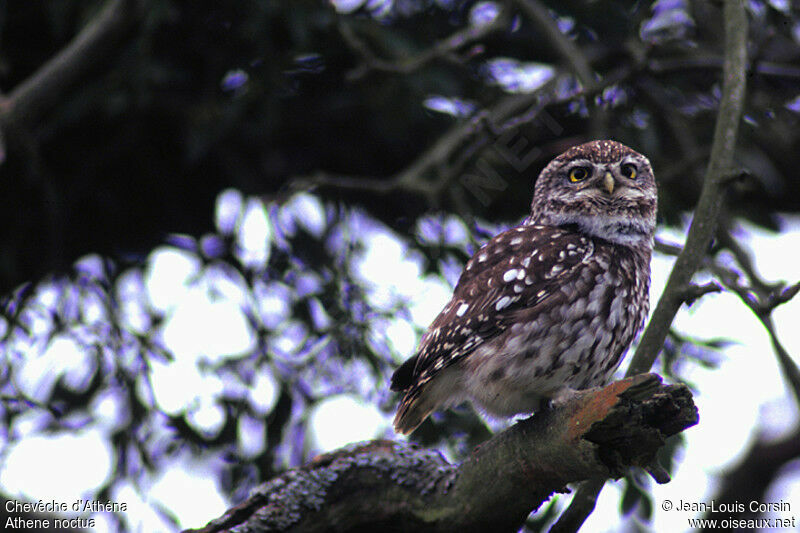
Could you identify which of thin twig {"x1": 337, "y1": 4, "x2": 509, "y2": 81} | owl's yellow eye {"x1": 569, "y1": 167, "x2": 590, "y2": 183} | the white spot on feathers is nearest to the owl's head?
owl's yellow eye {"x1": 569, "y1": 167, "x2": 590, "y2": 183}

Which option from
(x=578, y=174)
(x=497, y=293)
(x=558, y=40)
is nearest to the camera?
(x=497, y=293)

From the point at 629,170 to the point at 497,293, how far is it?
0.69 meters

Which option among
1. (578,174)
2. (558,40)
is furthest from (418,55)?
(578,174)

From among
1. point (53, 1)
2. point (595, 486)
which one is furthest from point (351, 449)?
point (53, 1)

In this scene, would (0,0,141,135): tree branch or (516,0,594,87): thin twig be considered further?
(0,0,141,135): tree branch

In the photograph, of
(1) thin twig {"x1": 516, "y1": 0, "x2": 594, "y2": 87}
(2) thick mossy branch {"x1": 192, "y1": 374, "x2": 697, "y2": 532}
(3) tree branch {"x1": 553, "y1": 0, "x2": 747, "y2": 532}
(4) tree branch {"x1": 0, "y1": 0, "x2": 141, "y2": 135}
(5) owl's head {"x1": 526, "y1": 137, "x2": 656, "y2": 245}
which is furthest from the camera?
(4) tree branch {"x1": 0, "y1": 0, "x2": 141, "y2": 135}

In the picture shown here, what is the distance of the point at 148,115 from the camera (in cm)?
347

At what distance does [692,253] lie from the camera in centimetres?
228

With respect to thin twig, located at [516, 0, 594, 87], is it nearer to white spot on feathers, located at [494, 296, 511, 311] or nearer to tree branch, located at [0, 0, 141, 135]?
white spot on feathers, located at [494, 296, 511, 311]

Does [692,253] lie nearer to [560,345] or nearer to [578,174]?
[560,345]

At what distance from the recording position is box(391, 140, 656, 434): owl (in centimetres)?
232

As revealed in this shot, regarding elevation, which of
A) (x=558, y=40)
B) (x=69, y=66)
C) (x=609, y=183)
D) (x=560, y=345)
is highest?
(x=69, y=66)

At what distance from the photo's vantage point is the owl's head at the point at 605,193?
2.68 m

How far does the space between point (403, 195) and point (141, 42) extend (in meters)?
1.16
